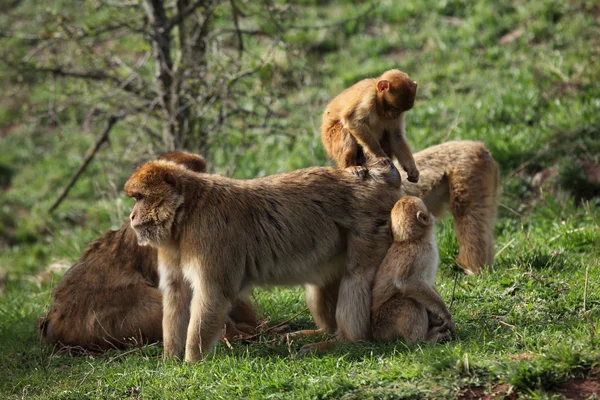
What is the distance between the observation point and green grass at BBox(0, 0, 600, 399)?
5484 mm

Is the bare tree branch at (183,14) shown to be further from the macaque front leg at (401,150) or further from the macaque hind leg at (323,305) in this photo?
the macaque hind leg at (323,305)

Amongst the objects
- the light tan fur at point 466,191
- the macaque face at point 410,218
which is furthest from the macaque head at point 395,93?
the light tan fur at point 466,191

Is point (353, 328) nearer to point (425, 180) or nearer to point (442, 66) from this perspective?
point (425, 180)

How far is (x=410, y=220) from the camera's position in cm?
619

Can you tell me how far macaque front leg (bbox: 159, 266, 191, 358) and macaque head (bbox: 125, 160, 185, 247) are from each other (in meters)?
0.39

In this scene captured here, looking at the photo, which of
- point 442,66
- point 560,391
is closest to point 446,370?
point 560,391

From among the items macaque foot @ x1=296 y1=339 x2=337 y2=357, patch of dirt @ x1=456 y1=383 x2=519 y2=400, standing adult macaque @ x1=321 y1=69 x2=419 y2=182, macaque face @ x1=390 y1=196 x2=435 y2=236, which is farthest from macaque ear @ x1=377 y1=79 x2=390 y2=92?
patch of dirt @ x1=456 y1=383 x2=519 y2=400

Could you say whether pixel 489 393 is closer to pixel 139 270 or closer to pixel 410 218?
pixel 410 218

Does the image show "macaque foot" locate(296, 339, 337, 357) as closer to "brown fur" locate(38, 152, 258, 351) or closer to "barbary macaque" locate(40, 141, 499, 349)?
"barbary macaque" locate(40, 141, 499, 349)

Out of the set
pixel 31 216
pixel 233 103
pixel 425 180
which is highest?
pixel 233 103

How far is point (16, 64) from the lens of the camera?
35.5ft

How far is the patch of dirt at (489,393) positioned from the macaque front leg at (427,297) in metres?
0.95

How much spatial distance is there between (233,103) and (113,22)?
6.70 feet

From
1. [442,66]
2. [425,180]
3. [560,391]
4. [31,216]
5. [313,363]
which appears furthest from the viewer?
[31,216]
